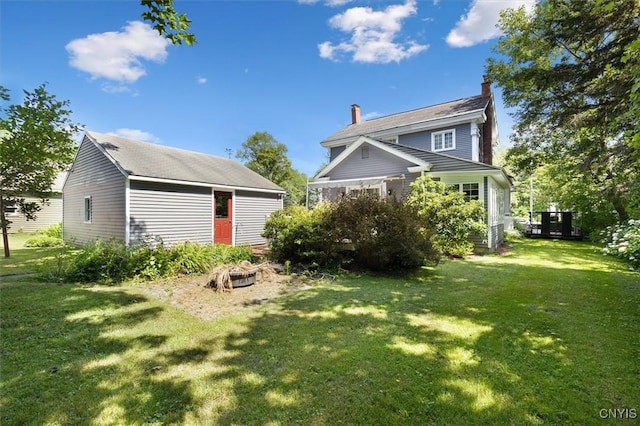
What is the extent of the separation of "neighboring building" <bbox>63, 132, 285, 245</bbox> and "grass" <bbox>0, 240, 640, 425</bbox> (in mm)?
5968

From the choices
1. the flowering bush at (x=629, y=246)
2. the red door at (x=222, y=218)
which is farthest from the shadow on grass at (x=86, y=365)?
the flowering bush at (x=629, y=246)

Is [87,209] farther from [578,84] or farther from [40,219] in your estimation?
[578,84]

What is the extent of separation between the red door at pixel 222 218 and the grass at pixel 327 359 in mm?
8070

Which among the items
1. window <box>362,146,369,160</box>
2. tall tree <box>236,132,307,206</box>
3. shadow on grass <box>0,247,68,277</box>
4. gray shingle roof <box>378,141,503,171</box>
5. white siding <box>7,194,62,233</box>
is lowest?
shadow on grass <box>0,247,68,277</box>

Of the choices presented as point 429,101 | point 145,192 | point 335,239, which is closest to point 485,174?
point 335,239

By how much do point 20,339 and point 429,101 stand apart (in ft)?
73.3

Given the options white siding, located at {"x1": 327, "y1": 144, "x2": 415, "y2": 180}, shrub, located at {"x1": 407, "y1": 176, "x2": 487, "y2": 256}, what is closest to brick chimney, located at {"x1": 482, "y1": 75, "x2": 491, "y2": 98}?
white siding, located at {"x1": 327, "y1": 144, "x2": 415, "y2": 180}

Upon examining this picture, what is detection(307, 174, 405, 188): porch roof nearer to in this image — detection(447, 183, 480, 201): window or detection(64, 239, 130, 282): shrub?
detection(447, 183, 480, 201): window

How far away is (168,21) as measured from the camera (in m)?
5.03

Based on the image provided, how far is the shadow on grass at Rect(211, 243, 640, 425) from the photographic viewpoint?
8.46 feet

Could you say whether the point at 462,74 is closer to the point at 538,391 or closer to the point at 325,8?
the point at 325,8

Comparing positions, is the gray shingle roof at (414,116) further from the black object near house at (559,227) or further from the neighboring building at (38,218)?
the neighboring building at (38,218)

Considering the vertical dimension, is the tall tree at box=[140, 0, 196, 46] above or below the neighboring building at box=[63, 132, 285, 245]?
above

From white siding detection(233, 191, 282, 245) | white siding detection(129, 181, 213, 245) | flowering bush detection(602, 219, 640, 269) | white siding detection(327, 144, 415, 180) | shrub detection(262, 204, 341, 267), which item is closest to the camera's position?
shrub detection(262, 204, 341, 267)
